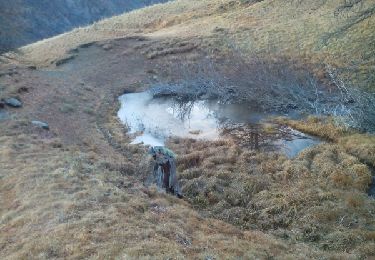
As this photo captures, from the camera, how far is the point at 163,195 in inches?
523

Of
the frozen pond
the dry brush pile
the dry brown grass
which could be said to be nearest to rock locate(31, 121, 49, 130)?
the frozen pond

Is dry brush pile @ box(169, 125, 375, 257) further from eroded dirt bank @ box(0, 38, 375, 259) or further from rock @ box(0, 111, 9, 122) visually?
rock @ box(0, 111, 9, 122)

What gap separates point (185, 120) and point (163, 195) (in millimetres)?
9319

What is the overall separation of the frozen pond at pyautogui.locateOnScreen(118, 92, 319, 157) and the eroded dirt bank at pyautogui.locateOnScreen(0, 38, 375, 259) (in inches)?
30.9

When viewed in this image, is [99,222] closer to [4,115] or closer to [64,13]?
[4,115]

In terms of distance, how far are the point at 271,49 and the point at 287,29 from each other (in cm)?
319

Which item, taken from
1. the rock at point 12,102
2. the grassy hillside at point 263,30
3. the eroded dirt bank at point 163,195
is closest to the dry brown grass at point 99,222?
the eroded dirt bank at point 163,195

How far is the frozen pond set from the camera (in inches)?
768

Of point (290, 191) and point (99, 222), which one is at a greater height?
point (290, 191)

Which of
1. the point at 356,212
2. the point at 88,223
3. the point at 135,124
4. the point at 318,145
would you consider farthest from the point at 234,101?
the point at 88,223

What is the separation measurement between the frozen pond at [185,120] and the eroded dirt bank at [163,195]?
0.79 metres

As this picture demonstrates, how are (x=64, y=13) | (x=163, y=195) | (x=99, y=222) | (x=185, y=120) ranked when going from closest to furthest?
(x=99, y=222)
(x=163, y=195)
(x=185, y=120)
(x=64, y=13)

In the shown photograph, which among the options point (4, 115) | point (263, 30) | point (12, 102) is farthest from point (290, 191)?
point (263, 30)

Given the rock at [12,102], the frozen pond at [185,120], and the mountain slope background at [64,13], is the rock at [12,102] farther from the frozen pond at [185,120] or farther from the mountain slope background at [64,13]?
the mountain slope background at [64,13]
